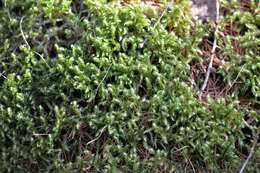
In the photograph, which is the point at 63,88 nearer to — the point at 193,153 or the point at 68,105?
the point at 68,105

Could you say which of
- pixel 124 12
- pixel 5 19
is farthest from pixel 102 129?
pixel 5 19

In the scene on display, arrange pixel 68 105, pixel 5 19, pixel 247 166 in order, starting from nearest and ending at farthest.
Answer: pixel 247 166 < pixel 68 105 < pixel 5 19

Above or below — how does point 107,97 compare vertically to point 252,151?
above

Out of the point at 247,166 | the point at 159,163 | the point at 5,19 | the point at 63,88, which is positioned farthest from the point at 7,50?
the point at 247,166

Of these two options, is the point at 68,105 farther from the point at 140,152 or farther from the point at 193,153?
the point at 193,153

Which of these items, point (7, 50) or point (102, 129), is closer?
point (102, 129)

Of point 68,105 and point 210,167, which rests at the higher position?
point 68,105

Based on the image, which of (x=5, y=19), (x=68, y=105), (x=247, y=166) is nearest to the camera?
(x=247, y=166)

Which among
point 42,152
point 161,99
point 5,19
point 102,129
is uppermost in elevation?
point 5,19
